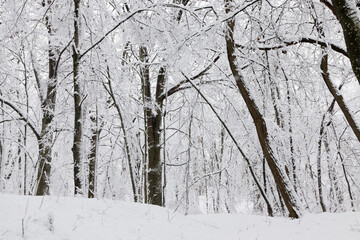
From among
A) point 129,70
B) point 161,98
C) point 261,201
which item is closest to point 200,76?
point 161,98

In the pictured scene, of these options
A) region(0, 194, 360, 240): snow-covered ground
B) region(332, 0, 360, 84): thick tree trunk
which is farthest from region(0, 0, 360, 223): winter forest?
region(0, 194, 360, 240): snow-covered ground

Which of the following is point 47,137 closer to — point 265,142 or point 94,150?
point 94,150

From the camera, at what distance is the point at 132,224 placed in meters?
2.85

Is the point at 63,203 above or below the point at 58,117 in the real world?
below

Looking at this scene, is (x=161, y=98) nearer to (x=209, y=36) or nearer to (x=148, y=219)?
(x=209, y=36)

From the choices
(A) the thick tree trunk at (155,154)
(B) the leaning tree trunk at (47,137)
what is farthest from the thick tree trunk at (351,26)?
(B) the leaning tree trunk at (47,137)

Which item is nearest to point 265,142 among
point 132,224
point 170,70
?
point 170,70

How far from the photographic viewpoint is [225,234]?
3.38m

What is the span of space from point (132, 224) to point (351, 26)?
2625 millimetres

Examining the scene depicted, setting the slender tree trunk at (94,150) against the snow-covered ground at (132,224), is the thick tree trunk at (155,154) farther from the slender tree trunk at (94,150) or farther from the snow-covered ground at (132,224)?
the snow-covered ground at (132,224)

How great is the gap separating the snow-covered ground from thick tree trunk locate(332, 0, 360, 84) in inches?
76.9

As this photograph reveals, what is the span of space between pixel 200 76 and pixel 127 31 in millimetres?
2589

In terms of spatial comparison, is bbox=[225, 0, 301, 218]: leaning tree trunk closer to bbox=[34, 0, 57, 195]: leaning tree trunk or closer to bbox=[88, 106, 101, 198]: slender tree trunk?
bbox=[88, 106, 101, 198]: slender tree trunk

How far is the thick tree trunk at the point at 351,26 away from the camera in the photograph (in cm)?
254
